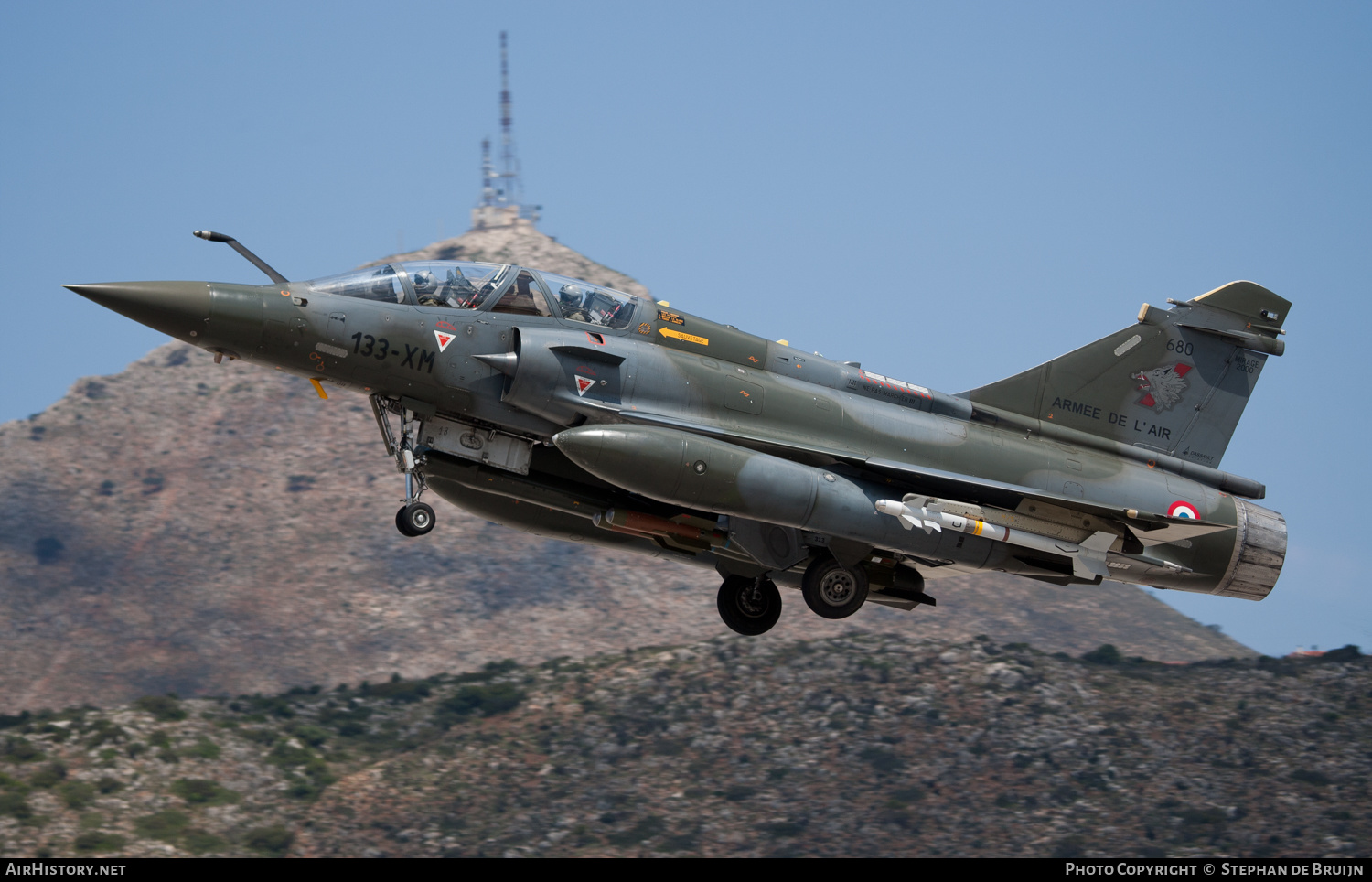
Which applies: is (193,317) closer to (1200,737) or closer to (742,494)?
(742,494)

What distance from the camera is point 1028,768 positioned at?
6769cm

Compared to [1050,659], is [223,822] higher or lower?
lower

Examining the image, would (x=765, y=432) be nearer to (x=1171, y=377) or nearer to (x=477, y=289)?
(x=477, y=289)

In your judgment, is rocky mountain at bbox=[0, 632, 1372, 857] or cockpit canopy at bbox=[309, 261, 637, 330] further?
rocky mountain at bbox=[0, 632, 1372, 857]

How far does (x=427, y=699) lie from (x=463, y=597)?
57.8 feet

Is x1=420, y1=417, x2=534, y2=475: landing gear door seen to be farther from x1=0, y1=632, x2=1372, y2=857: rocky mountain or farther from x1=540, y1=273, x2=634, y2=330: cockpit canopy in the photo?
x1=0, y1=632, x2=1372, y2=857: rocky mountain

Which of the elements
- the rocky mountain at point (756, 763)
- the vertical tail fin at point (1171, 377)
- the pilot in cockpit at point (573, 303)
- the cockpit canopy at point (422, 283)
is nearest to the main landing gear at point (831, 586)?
the vertical tail fin at point (1171, 377)

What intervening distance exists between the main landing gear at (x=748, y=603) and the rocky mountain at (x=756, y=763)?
1691 inches

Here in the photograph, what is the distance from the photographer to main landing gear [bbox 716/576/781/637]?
2019cm

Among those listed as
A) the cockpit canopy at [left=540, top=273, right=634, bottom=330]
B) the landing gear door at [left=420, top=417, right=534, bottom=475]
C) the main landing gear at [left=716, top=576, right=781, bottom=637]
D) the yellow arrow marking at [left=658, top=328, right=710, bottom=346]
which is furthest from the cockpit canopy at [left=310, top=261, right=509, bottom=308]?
the main landing gear at [left=716, top=576, right=781, bottom=637]

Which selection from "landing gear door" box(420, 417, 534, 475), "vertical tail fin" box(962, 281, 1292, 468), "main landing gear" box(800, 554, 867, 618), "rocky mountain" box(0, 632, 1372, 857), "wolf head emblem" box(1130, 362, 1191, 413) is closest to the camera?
"landing gear door" box(420, 417, 534, 475)

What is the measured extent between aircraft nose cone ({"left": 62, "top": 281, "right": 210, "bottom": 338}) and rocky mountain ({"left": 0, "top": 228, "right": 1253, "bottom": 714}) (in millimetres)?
68199
